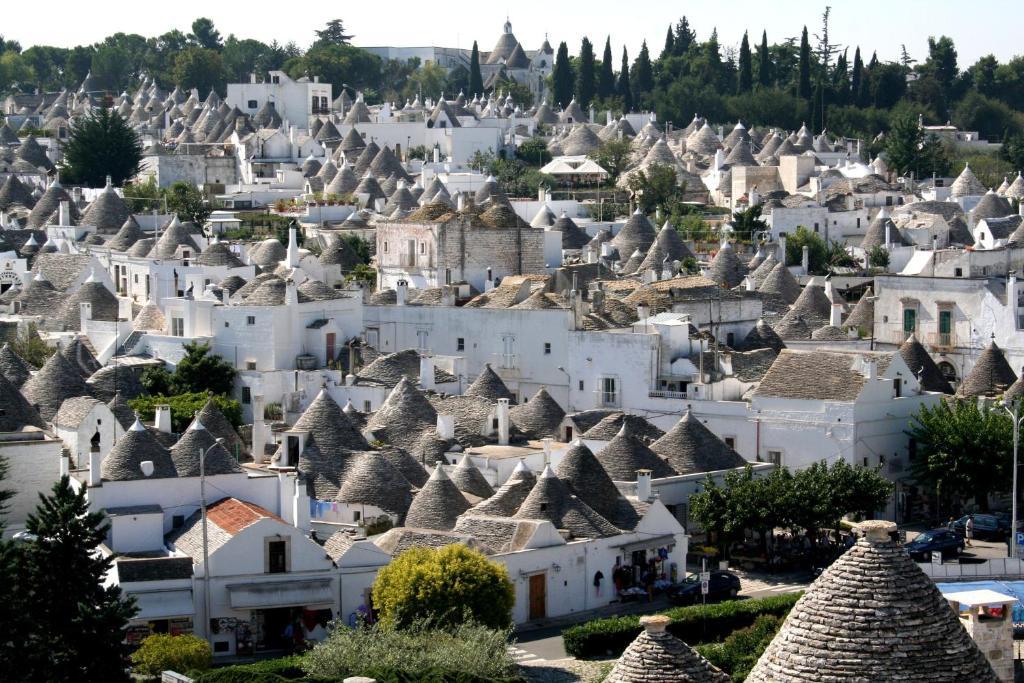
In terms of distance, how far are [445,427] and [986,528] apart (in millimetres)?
11632

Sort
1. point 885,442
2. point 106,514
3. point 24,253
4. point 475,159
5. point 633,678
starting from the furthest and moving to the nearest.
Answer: point 475,159
point 24,253
point 885,442
point 106,514
point 633,678

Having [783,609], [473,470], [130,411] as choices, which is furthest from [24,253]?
[783,609]

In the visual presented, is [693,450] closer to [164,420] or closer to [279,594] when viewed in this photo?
[164,420]

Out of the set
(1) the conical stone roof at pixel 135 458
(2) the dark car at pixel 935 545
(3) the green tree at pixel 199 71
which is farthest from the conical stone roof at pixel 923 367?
(3) the green tree at pixel 199 71

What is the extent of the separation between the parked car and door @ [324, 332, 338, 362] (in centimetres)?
1991

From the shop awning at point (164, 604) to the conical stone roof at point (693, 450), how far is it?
12736mm

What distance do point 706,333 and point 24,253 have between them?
28443 millimetres

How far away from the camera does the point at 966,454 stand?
47.3m

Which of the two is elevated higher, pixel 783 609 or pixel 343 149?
pixel 343 149

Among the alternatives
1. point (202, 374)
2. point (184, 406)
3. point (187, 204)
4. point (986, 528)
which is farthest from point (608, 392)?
point (187, 204)

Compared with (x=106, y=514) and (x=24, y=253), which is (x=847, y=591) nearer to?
A: (x=106, y=514)

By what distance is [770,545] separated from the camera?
146 feet

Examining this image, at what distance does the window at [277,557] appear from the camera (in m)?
38.1

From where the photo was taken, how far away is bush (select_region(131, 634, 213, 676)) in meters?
34.2
